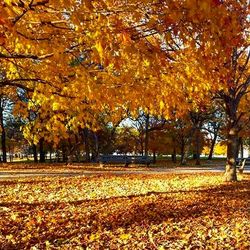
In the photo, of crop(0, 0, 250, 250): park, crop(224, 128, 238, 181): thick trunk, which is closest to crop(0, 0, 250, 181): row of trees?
crop(0, 0, 250, 250): park

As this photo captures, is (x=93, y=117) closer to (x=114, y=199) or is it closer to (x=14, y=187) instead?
(x=114, y=199)

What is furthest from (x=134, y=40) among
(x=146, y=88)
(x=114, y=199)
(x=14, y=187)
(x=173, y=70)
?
(x=14, y=187)

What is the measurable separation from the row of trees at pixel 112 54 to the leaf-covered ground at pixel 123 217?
1912mm

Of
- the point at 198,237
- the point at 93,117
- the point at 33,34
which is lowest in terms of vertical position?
the point at 198,237

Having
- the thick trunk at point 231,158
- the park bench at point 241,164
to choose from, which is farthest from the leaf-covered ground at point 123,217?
the park bench at point 241,164

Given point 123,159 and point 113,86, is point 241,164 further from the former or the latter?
point 113,86

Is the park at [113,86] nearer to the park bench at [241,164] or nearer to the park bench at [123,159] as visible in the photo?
the park bench at [241,164]

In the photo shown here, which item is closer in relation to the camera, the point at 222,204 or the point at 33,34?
the point at 33,34

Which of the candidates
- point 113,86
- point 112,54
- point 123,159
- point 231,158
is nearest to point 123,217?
point 113,86

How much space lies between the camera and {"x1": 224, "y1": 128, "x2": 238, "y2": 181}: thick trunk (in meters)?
17.1

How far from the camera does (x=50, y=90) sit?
8516mm

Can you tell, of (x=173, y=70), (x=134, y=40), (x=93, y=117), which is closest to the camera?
(x=134, y=40)

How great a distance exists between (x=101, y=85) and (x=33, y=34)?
164 centimetres

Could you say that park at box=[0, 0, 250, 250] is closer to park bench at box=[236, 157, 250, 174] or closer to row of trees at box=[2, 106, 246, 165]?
park bench at box=[236, 157, 250, 174]
